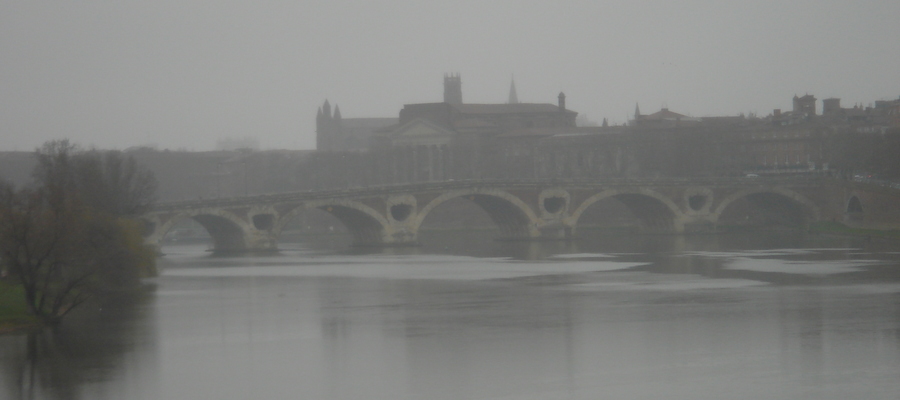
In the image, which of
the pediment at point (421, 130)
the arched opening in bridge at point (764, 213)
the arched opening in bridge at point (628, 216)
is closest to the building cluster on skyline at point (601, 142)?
the pediment at point (421, 130)

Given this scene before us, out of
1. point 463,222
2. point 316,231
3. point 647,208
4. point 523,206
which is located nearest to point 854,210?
point 647,208

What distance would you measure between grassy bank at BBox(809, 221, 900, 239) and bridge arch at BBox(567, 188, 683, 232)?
8.39 metres

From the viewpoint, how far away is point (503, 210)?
3002 inches

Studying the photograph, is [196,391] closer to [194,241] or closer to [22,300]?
[22,300]

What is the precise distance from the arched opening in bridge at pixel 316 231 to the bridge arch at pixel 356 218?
757cm

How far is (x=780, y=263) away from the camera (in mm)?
49469

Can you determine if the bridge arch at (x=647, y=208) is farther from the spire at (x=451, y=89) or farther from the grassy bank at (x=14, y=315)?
the spire at (x=451, y=89)

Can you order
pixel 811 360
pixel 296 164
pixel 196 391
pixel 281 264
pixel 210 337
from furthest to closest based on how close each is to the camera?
pixel 296 164, pixel 281 264, pixel 210 337, pixel 811 360, pixel 196 391

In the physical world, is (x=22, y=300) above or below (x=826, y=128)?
below

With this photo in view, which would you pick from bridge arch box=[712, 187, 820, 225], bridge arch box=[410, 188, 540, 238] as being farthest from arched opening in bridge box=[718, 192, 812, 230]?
bridge arch box=[410, 188, 540, 238]

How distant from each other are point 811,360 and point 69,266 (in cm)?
1738

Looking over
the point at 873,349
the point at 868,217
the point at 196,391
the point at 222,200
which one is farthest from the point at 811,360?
the point at 868,217

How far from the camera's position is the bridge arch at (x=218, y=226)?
203 ft

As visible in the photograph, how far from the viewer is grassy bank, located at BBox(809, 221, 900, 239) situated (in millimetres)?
65000
